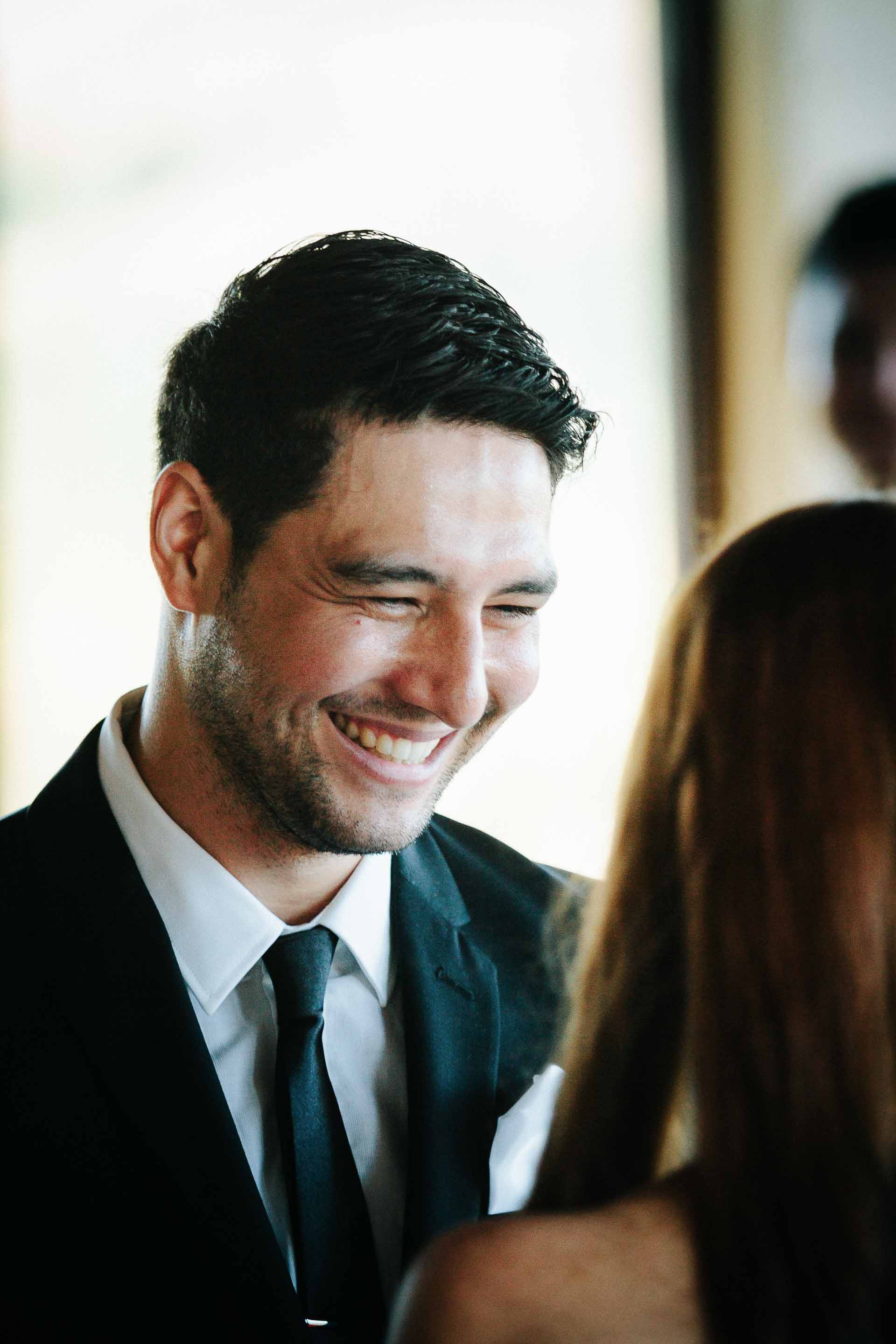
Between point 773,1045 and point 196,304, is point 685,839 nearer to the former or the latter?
point 773,1045

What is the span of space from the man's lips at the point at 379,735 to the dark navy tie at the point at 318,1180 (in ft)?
0.73

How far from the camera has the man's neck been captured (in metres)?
1.34

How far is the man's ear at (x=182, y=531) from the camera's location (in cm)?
138

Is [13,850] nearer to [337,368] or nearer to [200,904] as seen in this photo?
[200,904]

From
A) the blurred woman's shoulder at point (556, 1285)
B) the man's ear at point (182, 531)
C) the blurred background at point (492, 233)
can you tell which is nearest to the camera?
the blurred woman's shoulder at point (556, 1285)

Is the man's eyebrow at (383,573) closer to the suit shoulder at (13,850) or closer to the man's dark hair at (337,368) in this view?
the man's dark hair at (337,368)

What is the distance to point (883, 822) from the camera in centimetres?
79

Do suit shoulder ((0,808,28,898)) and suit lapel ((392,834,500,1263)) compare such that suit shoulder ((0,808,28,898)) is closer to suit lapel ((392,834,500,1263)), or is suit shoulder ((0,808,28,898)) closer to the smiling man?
the smiling man

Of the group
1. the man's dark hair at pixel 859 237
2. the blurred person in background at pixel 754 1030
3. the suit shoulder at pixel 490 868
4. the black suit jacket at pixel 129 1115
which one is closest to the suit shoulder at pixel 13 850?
the black suit jacket at pixel 129 1115

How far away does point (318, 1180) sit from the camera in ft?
3.99

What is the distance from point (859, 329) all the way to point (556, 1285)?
162 centimetres

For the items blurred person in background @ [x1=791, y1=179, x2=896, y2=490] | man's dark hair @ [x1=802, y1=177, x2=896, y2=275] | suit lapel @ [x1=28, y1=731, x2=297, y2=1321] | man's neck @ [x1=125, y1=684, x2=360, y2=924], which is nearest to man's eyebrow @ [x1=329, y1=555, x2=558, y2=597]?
man's neck @ [x1=125, y1=684, x2=360, y2=924]

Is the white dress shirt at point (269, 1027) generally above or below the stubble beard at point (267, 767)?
below

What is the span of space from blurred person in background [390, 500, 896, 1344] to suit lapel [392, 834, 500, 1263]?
38 cm
